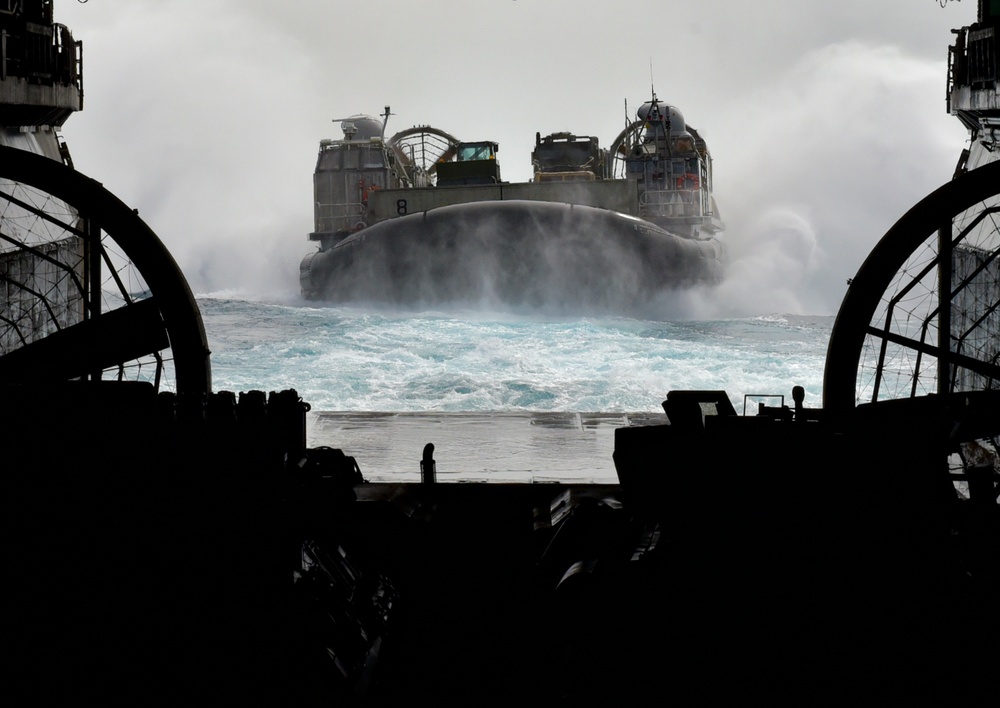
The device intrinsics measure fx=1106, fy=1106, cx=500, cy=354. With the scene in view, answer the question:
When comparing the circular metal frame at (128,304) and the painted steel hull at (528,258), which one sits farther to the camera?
the painted steel hull at (528,258)

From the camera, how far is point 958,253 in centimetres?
998

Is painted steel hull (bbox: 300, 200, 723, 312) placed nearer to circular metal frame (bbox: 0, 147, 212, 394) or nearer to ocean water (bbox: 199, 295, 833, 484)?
ocean water (bbox: 199, 295, 833, 484)

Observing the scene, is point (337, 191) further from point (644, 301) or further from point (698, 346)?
point (698, 346)

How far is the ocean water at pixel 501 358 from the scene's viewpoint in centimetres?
1580

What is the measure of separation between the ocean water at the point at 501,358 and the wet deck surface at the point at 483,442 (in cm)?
252

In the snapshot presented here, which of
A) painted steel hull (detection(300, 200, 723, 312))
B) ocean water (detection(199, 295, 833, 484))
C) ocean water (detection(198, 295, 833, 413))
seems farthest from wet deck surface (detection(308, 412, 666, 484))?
painted steel hull (detection(300, 200, 723, 312))

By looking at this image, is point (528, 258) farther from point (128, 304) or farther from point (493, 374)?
point (128, 304)

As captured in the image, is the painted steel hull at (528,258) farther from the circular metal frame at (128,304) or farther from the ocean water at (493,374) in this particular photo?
the circular metal frame at (128,304)

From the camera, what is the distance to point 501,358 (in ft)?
63.5

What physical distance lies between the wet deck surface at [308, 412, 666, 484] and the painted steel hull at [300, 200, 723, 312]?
13.9 metres

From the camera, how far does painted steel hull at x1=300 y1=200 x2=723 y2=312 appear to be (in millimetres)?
24531

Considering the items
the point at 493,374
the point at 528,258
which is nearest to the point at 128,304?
the point at 493,374

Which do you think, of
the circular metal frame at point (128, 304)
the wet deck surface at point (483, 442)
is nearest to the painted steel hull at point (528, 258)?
the wet deck surface at point (483, 442)

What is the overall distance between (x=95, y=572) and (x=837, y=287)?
2975 centimetres
